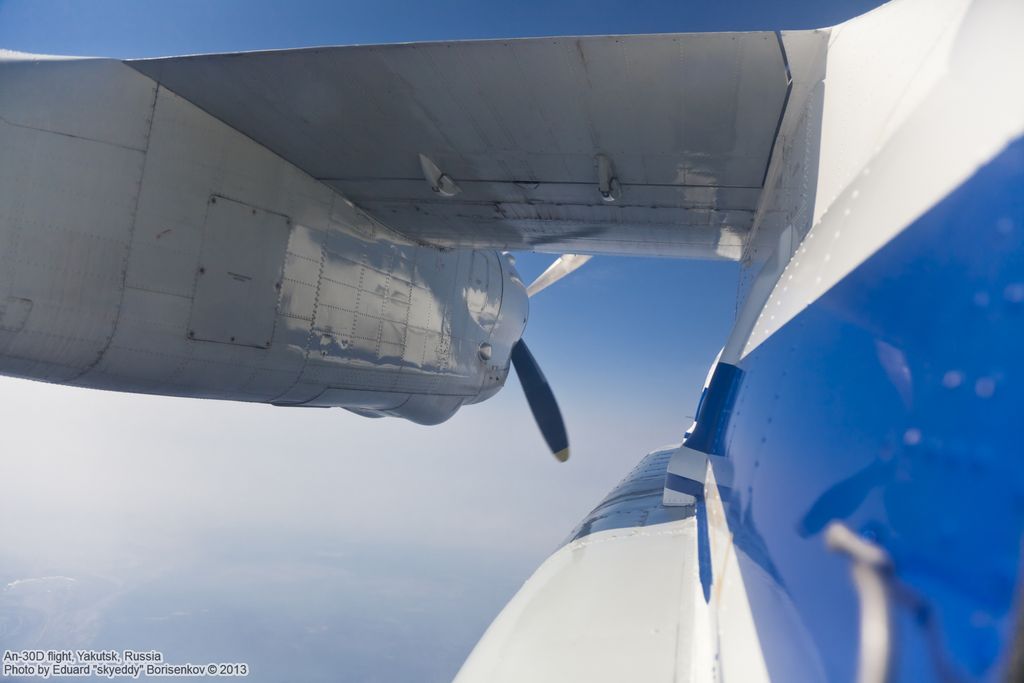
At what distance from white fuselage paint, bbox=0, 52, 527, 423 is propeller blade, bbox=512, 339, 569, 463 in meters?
4.52

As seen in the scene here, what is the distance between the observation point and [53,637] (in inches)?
3568

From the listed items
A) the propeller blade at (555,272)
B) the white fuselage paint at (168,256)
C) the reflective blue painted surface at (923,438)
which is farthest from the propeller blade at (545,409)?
the reflective blue painted surface at (923,438)

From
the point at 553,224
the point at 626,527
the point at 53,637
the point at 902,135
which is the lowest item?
the point at 53,637

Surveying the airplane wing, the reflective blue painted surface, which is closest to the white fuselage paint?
the airplane wing

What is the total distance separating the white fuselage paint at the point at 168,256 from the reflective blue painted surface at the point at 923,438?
14.0 feet

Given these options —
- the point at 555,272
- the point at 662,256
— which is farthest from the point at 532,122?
the point at 555,272

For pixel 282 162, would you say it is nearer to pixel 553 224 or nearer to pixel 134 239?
pixel 134 239

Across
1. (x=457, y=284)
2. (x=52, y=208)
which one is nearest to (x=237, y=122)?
(x=52, y=208)

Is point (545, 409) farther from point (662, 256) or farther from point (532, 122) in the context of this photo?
point (532, 122)

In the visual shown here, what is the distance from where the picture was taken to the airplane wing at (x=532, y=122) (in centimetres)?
293

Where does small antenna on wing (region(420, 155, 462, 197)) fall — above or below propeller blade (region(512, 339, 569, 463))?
above

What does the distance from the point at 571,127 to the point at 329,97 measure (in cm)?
165

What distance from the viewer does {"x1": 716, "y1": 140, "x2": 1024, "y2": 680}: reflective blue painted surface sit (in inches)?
33.4

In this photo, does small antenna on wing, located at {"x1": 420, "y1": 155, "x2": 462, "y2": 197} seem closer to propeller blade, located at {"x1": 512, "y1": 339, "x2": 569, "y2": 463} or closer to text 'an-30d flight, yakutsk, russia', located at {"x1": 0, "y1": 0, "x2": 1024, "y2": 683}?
text 'an-30d flight, yakutsk, russia', located at {"x1": 0, "y1": 0, "x2": 1024, "y2": 683}
